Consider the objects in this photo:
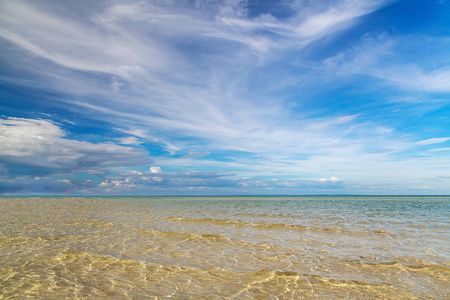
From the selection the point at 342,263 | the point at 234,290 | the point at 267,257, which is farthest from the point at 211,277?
the point at 342,263

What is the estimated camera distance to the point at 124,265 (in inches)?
300

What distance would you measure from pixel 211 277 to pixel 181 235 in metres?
6.43

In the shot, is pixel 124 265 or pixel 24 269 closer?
pixel 24 269

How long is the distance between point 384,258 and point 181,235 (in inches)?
353

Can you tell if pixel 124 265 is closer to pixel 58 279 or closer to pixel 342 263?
pixel 58 279

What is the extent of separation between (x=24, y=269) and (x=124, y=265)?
8.73 ft

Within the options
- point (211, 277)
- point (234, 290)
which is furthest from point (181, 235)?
point (234, 290)

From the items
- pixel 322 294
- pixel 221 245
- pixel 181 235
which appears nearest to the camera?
pixel 322 294

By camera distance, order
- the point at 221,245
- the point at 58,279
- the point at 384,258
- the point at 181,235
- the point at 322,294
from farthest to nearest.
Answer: the point at 181,235 → the point at 221,245 → the point at 384,258 → the point at 58,279 → the point at 322,294

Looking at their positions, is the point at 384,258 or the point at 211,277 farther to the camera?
the point at 384,258

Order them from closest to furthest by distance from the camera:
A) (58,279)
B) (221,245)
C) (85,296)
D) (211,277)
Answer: (85,296), (58,279), (211,277), (221,245)

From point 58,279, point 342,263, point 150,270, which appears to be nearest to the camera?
point 58,279

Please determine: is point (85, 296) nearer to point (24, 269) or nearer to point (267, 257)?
point (24, 269)

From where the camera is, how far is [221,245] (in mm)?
10641
